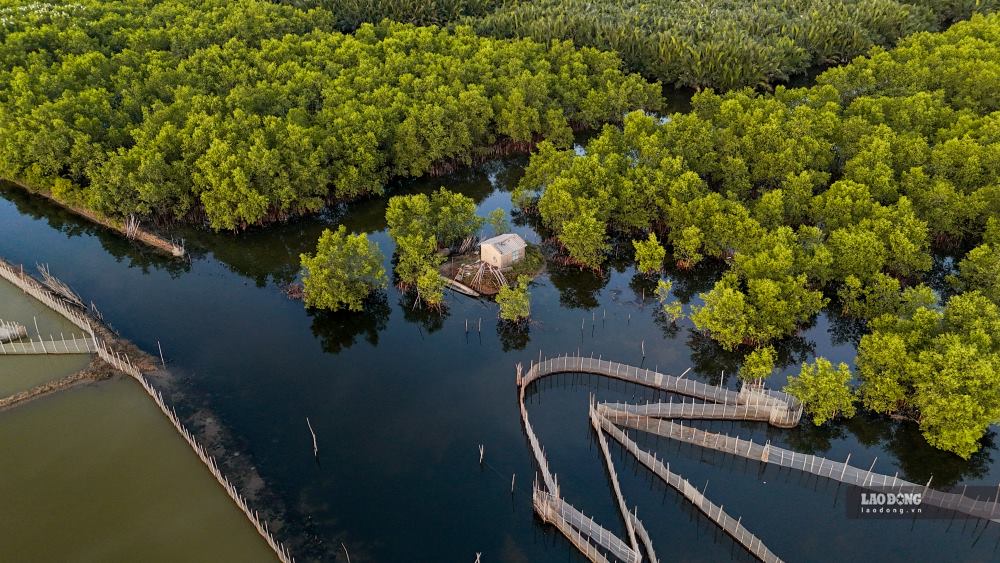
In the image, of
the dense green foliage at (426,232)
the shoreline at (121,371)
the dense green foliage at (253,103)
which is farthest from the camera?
the dense green foliage at (253,103)

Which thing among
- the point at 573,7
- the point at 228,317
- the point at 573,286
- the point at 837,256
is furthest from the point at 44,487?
the point at 573,7

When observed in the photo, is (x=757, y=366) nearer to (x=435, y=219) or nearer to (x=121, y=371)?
(x=435, y=219)

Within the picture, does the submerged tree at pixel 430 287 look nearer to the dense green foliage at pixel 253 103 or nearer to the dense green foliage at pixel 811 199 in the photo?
the dense green foliage at pixel 811 199

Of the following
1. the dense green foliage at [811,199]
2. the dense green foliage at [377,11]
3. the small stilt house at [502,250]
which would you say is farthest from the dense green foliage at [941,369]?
the dense green foliage at [377,11]

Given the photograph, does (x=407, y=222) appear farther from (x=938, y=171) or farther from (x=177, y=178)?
(x=938, y=171)

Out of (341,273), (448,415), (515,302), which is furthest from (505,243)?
(448,415)

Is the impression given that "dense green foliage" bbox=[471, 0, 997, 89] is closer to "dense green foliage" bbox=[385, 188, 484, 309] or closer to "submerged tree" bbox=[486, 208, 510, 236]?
"submerged tree" bbox=[486, 208, 510, 236]
